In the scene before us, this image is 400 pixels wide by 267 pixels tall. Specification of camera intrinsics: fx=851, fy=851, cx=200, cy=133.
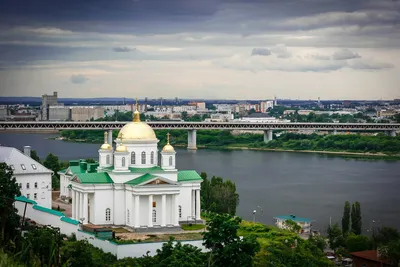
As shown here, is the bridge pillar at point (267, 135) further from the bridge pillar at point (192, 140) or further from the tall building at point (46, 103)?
the tall building at point (46, 103)

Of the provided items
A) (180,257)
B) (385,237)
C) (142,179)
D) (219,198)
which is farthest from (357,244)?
(180,257)

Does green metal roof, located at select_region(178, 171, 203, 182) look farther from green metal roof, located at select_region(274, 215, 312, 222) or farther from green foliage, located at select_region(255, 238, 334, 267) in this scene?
green metal roof, located at select_region(274, 215, 312, 222)

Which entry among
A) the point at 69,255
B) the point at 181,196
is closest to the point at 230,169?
the point at 181,196

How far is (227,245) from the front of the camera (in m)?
6.51

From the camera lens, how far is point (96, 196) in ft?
29.6

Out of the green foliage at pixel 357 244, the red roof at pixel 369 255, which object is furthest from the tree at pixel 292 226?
the red roof at pixel 369 255

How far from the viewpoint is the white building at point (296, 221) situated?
1020 centimetres

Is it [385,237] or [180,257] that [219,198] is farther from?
[180,257]

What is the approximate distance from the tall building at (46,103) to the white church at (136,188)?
29.2m

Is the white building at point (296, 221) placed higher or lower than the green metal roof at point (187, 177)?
lower

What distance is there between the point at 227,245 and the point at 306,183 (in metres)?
9.50

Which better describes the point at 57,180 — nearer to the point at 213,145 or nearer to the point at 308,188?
the point at 308,188

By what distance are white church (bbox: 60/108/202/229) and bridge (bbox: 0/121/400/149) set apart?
17147 millimetres

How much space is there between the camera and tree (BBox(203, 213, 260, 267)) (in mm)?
6363
